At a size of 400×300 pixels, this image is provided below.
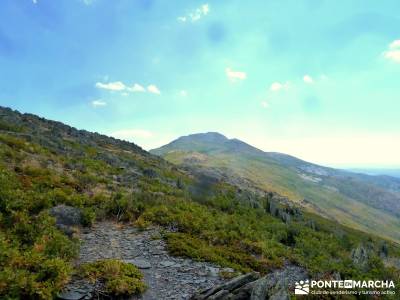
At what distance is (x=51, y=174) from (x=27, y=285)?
1494cm

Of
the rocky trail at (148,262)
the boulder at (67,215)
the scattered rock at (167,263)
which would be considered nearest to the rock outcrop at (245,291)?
the rocky trail at (148,262)

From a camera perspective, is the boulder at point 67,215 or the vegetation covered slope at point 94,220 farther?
the boulder at point 67,215

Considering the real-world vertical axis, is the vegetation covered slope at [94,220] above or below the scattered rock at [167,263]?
above

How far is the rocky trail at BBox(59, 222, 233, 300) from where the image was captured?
37.6 ft

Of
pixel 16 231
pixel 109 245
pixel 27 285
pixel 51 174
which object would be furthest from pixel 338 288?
pixel 51 174

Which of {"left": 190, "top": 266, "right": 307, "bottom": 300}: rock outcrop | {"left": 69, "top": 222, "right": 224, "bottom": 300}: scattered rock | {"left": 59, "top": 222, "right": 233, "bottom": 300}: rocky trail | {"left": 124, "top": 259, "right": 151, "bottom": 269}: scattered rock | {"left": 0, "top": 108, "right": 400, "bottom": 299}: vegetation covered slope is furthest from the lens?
{"left": 124, "top": 259, "right": 151, "bottom": 269}: scattered rock

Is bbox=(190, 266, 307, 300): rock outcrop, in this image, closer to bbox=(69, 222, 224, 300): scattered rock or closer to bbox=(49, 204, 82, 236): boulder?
bbox=(69, 222, 224, 300): scattered rock

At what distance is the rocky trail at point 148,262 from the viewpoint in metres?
11.4

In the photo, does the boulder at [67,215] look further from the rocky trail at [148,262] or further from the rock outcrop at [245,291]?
the rock outcrop at [245,291]

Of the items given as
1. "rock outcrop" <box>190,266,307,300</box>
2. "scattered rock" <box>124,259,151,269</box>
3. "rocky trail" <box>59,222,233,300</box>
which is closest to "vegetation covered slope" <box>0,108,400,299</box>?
"rocky trail" <box>59,222,233,300</box>

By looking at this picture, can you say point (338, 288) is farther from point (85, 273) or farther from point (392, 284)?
point (85, 273)

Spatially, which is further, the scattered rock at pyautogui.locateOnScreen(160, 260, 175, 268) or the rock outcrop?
the scattered rock at pyautogui.locateOnScreen(160, 260, 175, 268)

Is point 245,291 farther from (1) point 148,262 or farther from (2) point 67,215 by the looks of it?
(2) point 67,215

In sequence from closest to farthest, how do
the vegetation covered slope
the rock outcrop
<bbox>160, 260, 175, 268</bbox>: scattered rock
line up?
the vegetation covered slope, the rock outcrop, <bbox>160, 260, 175, 268</bbox>: scattered rock
